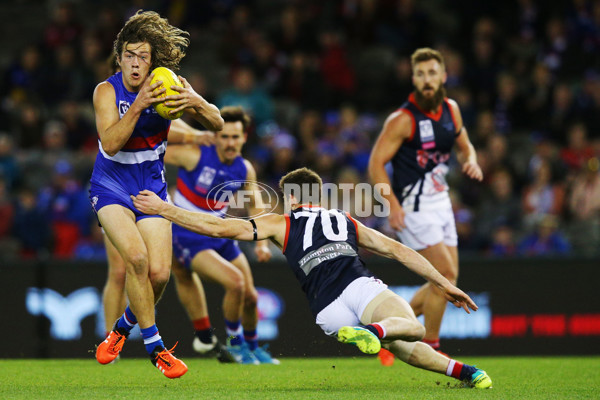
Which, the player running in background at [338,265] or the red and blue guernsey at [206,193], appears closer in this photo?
the player running in background at [338,265]

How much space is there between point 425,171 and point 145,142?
3107 millimetres

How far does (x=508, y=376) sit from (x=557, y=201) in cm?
553

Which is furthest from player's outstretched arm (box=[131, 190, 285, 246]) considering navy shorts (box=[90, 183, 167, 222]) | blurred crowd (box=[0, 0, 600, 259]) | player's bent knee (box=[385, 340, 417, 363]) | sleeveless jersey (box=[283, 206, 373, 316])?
blurred crowd (box=[0, 0, 600, 259])

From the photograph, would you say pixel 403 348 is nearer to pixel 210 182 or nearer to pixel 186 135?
pixel 186 135

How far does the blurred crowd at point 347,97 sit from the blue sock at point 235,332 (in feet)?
11.4

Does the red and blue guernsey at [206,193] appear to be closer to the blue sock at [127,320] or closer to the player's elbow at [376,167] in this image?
the player's elbow at [376,167]

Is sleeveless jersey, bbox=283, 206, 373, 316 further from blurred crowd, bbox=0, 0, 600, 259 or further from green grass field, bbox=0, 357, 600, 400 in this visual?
blurred crowd, bbox=0, 0, 600, 259

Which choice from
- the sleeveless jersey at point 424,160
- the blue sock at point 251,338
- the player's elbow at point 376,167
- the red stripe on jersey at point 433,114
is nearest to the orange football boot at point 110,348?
the blue sock at point 251,338

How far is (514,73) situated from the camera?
15.7 meters

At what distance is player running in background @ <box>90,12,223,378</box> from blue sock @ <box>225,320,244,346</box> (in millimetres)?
2411

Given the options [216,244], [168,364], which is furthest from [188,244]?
[168,364]

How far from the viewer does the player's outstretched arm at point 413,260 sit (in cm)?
657

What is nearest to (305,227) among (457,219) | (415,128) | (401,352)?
(401,352)

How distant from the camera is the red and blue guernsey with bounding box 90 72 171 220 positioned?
6.93 metres
